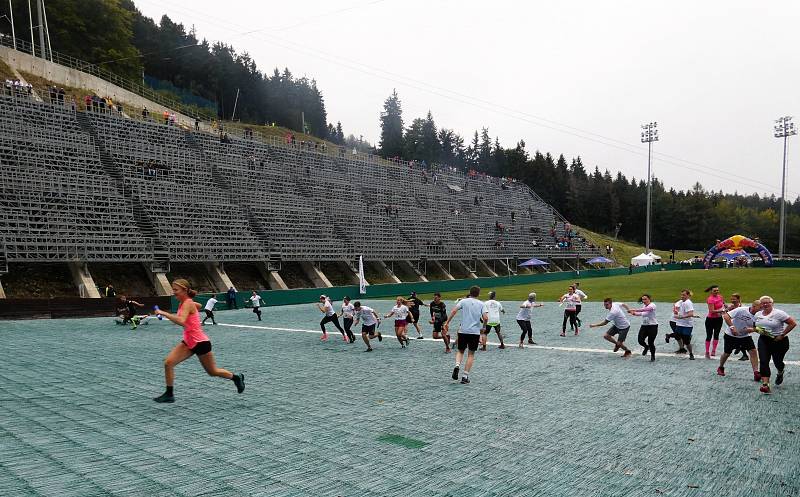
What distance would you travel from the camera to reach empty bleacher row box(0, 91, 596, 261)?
30469 millimetres

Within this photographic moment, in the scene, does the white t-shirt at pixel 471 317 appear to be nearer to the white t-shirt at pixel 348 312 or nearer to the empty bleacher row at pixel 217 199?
the white t-shirt at pixel 348 312

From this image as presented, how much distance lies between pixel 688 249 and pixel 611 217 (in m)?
18.7

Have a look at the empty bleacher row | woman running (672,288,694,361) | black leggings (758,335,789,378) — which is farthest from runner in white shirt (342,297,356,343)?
the empty bleacher row

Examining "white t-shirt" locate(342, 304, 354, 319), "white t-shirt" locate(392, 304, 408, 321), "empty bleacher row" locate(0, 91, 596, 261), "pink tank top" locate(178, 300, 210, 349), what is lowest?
"white t-shirt" locate(342, 304, 354, 319)

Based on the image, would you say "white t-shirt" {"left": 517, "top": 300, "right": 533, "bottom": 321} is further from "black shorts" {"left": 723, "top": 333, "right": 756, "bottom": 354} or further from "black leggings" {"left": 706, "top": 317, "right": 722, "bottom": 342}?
"black shorts" {"left": 723, "top": 333, "right": 756, "bottom": 354}

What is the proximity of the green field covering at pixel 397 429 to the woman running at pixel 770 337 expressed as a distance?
42cm

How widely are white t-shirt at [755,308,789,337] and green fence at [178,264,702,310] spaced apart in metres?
27.0

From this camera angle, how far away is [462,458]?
20.2 ft

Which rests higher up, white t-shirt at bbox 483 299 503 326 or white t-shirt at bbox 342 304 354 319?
white t-shirt at bbox 483 299 503 326

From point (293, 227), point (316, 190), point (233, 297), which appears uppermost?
point (316, 190)

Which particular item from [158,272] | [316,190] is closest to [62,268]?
[158,272]

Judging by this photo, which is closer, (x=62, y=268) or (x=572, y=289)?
(x=572, y=289)

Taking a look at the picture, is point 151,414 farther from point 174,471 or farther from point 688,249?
point 688,249

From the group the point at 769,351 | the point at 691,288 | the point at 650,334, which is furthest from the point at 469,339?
the point at 691,288
